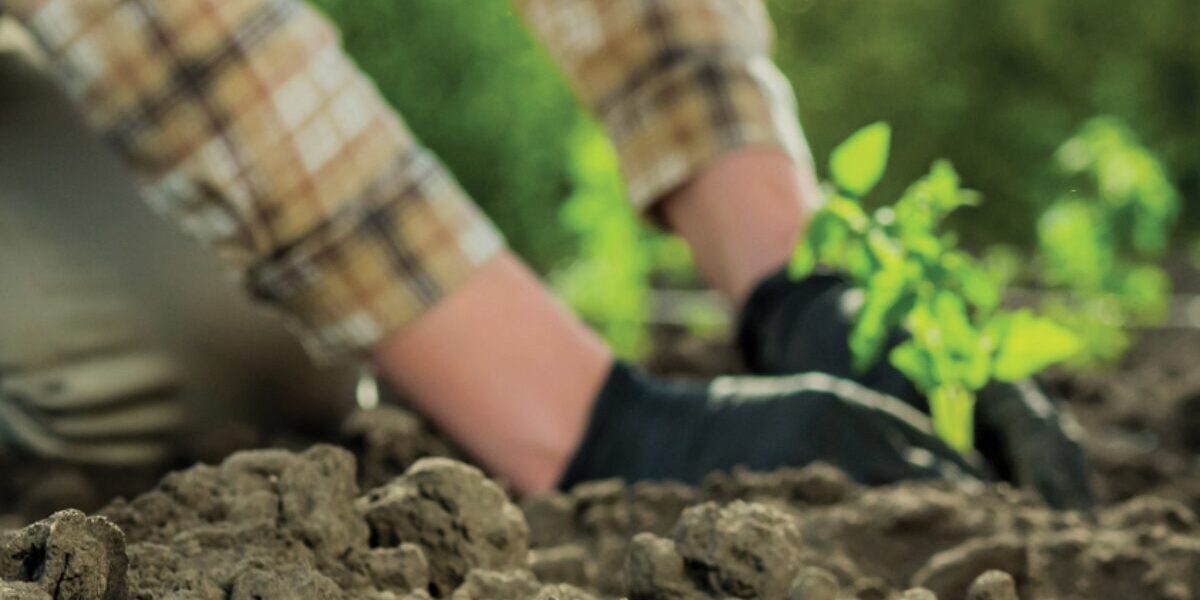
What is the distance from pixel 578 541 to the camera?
1403mm

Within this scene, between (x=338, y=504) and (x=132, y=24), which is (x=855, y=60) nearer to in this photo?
(x=132, y=24)

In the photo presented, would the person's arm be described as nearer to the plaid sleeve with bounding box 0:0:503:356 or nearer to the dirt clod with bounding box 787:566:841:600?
the plaid sleeve with bounding box 0:0:503:356

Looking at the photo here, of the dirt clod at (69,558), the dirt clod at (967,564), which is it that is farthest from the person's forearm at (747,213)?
the dirt clod at (69,558)

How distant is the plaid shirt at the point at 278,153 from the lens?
5.33ft

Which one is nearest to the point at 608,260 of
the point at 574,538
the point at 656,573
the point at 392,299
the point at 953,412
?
the point at 392,299

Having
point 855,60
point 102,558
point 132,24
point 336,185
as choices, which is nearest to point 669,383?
point 336,185

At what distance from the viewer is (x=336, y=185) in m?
1.66

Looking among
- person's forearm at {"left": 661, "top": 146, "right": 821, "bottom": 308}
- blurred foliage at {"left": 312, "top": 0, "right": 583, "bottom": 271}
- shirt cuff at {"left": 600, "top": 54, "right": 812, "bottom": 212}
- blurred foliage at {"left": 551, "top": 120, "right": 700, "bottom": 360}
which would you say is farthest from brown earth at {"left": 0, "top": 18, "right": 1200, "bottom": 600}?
blurred foliage at {"left": 312, "top": 0, "right": 583, "bottom": 271}

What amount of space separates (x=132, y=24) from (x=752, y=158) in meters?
0.94

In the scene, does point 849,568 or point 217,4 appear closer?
point 849,568

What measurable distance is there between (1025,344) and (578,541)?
0.47 meters

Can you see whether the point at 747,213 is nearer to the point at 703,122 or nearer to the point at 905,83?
the point at 703,122

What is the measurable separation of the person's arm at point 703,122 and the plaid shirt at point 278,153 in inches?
20.3

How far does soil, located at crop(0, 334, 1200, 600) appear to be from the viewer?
90 centimetres
